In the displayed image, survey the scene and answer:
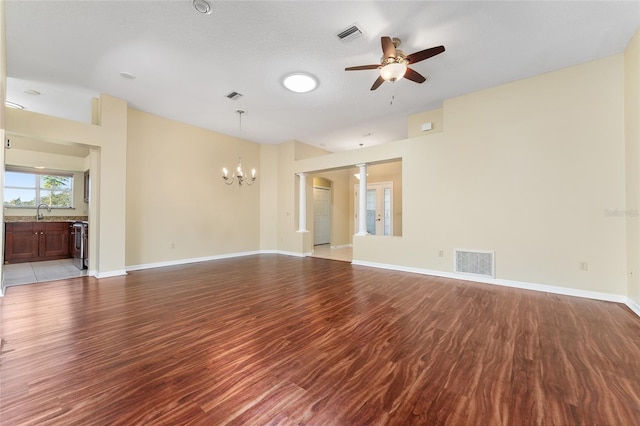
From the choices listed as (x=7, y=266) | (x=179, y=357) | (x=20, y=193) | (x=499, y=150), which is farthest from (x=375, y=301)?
(x=20, y=193)

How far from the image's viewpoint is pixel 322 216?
29.2 feet

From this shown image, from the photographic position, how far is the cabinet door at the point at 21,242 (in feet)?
18.2

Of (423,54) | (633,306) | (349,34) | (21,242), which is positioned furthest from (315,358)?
(21,242)

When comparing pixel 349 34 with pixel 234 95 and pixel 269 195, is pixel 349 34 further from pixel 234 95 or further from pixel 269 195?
pixel 269 195

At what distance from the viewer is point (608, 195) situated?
335 centimetres

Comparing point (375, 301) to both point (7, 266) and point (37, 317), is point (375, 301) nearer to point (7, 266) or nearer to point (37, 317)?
point (37, 317)

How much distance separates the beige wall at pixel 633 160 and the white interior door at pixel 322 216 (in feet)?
22.3

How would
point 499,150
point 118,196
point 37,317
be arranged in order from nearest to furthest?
point 37,317
point 499,150
point 118,196

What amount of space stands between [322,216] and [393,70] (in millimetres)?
6388

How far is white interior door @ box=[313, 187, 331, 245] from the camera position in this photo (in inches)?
341

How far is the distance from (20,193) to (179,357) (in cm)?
755

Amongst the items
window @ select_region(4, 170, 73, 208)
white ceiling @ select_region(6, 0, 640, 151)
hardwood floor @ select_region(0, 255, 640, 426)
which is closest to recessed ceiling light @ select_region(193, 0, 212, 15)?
white ceiling @ select_region(6, 0, 640, 151)

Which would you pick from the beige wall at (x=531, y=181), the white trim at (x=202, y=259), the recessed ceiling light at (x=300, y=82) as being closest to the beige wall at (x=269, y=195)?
the white trim at (x=202, y=259)

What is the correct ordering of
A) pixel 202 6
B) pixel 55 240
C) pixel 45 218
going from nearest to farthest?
1. pixel 202 6
2. pixel 55 240
3. pixel 45 218
